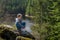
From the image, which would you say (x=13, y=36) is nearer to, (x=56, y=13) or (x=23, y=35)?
(x=23, y=35)

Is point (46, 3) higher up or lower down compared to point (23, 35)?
higher up

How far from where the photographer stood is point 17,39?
24.3ft

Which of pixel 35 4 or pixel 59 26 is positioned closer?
pixel 59 26

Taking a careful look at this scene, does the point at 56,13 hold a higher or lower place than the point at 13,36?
higher

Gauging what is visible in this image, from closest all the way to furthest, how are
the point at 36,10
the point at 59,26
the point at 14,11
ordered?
the point at 59,26 → the point at 36,10 → the point at 14,11

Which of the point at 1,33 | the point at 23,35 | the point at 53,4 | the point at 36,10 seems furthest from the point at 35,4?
the point at 1,33

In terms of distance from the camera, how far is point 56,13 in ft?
24.1

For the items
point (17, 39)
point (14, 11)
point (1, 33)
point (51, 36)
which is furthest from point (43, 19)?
point (14, 11)

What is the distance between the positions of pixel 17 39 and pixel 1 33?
78 centimetres

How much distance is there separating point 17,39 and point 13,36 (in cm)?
48

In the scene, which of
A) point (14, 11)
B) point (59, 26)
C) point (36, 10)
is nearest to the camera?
point (59, 26)


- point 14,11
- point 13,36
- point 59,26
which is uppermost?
point 59,26

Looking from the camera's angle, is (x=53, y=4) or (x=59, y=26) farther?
(x=53, y=4)

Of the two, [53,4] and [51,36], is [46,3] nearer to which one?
[53,4]
